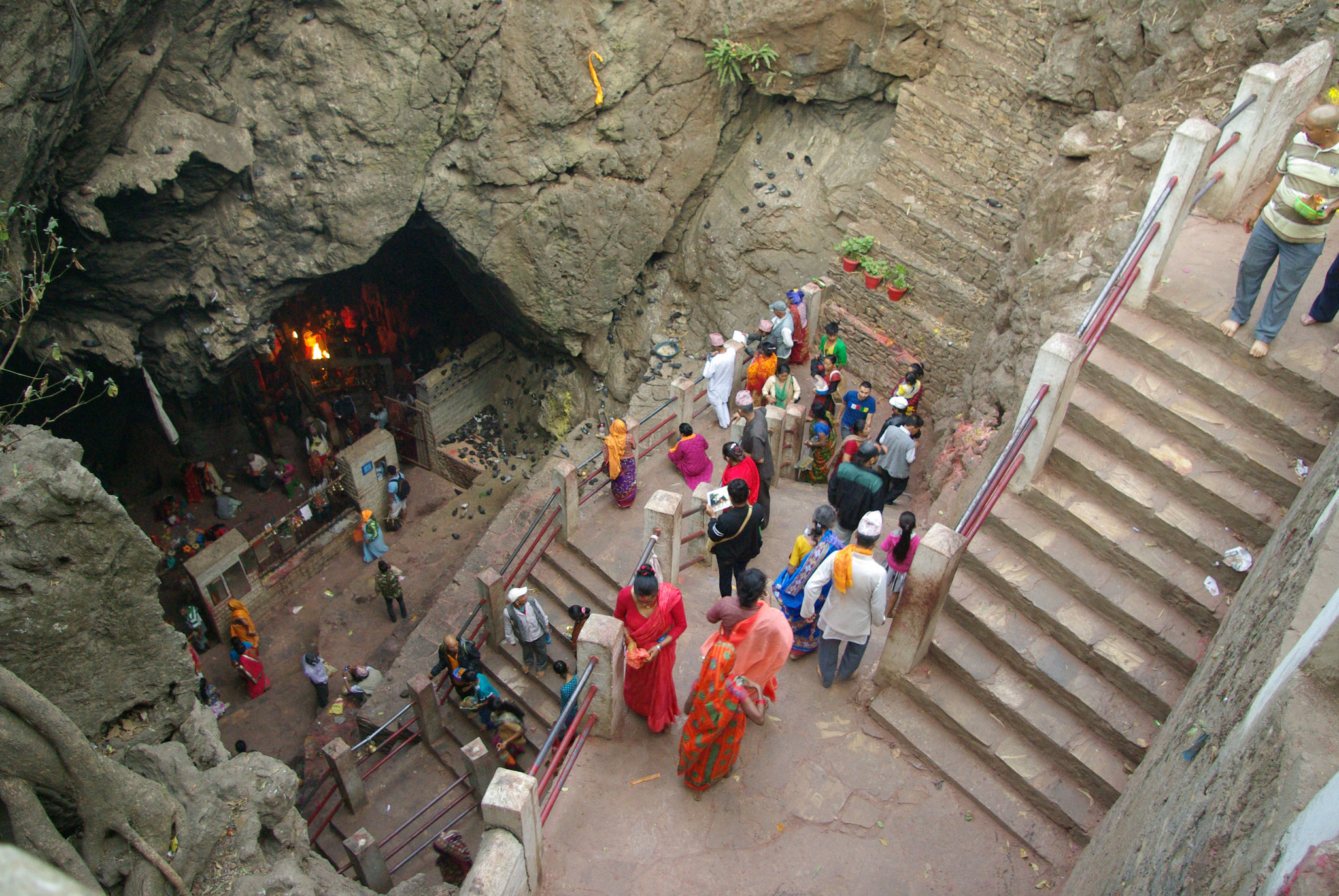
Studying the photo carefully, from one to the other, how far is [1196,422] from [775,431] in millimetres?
4103

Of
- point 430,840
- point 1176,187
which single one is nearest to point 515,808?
point 430,840

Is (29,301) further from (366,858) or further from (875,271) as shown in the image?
(875,271)

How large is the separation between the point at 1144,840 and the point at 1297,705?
153 centimetres

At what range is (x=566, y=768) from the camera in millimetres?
6023

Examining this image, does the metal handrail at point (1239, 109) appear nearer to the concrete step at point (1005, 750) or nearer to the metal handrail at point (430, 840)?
the concrete step at point (1005, 750)

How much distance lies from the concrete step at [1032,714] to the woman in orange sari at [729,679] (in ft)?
5.15

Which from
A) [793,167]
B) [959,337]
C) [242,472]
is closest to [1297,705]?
[959,337]

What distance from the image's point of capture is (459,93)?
14.6m

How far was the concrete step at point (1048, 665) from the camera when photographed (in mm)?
5902

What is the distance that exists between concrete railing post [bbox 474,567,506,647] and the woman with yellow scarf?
1.60m

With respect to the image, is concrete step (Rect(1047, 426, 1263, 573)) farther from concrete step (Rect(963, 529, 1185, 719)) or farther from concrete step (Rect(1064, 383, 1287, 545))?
concrete step (Rect(963, 529, 1185, 719))

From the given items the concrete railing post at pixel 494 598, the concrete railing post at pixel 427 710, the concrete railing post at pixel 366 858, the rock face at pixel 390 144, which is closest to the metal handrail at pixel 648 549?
the concrete railing post at pixel 494 598

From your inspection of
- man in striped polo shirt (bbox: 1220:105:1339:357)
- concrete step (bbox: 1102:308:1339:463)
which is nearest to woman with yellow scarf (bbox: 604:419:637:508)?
concrete step (bbox: 1102:308:1339:463)

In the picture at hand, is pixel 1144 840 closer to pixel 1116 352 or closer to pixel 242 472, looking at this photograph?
pixel 1116 352
